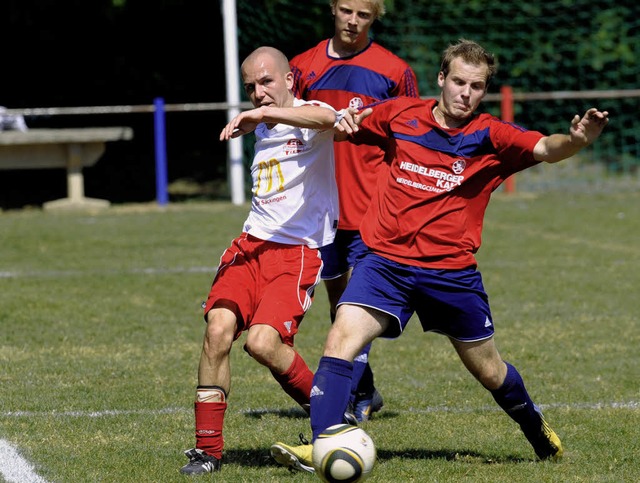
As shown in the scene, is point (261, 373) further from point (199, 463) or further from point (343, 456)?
point (343, 456)

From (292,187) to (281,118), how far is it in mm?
503

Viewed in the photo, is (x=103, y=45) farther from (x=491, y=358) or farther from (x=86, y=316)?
(x=491, y=358)

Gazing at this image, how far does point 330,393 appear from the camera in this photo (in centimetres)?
465

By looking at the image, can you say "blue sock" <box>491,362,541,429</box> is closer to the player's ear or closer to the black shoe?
the black shoe

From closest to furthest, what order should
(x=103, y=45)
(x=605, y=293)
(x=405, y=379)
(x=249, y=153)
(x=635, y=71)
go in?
(x=405, y=379) < (x=605, y=293) < (x=249, y=153) < (x=635, y=71) < (x=103, y=45)

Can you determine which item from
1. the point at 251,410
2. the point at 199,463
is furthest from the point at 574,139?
the point at 251,410

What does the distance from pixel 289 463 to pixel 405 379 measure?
2087 mm

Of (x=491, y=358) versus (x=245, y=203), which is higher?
(x=491, y=358)

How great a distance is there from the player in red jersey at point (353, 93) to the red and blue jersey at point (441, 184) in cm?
98

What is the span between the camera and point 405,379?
6930mm

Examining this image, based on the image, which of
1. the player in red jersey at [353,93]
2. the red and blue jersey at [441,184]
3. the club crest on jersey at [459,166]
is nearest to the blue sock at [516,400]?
the red and blue jersey at [441,184]

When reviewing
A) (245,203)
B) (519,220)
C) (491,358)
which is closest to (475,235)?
(491,358)

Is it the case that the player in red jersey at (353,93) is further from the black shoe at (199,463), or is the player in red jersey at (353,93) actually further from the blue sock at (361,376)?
the black shoe at (199,463)

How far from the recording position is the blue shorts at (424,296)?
15.8 ft
